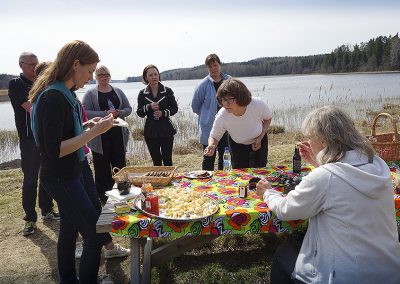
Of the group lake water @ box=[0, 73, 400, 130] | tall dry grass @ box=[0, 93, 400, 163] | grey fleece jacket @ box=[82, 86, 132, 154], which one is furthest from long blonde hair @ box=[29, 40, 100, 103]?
lake water @ box=[0, 73, 400, 130]

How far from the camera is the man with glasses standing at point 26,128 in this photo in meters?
3.63

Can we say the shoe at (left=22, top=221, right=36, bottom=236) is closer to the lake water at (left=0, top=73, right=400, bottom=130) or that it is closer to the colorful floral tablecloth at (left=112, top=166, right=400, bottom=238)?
the colorful floral tablecloth at (left=112, top=166, right=400, bottom=238)

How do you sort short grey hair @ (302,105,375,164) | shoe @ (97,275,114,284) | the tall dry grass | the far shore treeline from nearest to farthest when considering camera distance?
short grey hair @ (302,105,375,164) → shoe @ (97,275,114,284) → the tall dry grass → the far shore treeline

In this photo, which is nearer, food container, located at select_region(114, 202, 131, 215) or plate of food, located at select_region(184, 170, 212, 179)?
food container, located at select_region(114, 202, 131, 215)

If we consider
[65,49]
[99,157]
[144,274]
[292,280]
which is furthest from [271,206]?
[99,157]

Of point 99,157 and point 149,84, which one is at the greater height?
point 149,84

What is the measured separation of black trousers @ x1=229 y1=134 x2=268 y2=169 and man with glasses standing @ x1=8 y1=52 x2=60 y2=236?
2.08m

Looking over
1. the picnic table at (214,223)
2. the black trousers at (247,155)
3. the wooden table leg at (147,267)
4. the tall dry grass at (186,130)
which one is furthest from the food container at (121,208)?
the tall dry grass at (186,130)

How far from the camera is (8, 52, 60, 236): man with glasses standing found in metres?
3.63

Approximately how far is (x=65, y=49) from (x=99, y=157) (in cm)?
233

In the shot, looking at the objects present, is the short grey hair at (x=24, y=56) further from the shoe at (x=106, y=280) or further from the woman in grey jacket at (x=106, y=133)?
the shoe at (x=106, y=280)

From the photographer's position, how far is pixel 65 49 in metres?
2.15

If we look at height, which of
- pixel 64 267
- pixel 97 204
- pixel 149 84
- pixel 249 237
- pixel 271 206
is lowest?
pixel 249 237

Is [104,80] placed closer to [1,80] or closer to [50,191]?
[50,191]
